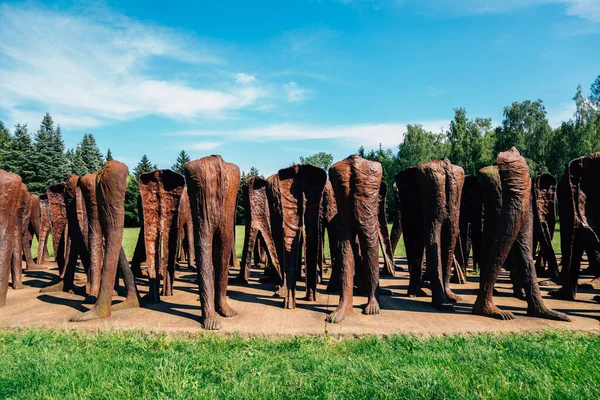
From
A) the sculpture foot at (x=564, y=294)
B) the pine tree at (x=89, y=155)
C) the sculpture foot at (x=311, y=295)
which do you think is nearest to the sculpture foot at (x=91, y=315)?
the sculpture foot at (x=311, y=295)

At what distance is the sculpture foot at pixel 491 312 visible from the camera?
508 cm

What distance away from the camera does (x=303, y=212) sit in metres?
6.30

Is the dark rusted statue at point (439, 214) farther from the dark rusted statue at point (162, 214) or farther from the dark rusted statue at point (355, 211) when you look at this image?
the dark rusted statue at point (162, 214)

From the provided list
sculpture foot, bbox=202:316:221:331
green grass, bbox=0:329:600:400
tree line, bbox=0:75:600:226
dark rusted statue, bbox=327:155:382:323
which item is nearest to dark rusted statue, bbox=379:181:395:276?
dark rusted statue, bbox=327:155:382:323

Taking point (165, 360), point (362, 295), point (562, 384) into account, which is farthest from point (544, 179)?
point (165, 360)

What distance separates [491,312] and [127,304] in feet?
17.9

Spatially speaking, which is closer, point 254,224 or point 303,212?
point 303,212

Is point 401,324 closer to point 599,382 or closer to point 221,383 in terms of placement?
→ point 599,382

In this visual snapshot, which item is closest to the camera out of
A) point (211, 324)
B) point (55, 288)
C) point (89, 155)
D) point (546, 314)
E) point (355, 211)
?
point (211, 324)

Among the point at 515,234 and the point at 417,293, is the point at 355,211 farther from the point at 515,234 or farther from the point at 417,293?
the point at 417,293

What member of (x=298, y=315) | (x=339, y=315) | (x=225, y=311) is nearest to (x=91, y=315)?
(x=225, y=311)

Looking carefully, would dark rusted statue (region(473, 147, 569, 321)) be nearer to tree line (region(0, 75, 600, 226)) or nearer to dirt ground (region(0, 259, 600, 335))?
dirt ground (region(0, 259, 600, 335))

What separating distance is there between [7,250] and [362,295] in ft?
20.1

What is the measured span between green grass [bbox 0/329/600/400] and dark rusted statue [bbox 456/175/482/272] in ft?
12.4
